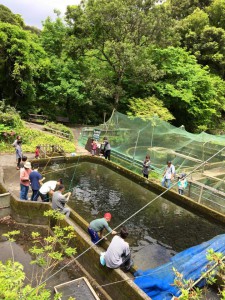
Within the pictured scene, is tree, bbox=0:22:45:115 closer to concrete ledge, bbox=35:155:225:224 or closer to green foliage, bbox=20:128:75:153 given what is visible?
green foliage, bbox=20:128:75:153

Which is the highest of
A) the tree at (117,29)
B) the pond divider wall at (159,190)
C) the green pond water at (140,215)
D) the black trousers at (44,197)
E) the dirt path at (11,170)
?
the tree at (117,29)

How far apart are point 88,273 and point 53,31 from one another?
26840 mm

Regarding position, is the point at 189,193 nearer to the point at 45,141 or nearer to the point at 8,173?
the point at 8,173

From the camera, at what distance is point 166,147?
1579cm

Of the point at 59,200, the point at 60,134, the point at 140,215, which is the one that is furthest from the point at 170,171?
the point at 60,134

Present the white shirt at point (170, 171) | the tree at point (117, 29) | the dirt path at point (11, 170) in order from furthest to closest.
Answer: the tree at point (117, 29)
the white shirt at point (170, 171)
the dirt path at point (11, 170)

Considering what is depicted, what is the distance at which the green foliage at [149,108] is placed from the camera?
24.0 m

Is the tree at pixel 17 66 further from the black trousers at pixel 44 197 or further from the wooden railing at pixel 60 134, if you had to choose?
the black trousers at pixel 44 197

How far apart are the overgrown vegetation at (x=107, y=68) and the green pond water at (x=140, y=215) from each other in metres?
11.7

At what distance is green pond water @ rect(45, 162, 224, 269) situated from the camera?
29.5ft

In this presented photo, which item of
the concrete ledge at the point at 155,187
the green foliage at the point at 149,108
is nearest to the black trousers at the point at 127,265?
the concrete ledge at the point at 155,187

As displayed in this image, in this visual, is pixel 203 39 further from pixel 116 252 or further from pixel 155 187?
pixel 116 252

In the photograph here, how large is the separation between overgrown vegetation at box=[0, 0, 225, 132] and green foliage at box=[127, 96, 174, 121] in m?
0.09

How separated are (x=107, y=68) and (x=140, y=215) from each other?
64.3 ft
